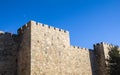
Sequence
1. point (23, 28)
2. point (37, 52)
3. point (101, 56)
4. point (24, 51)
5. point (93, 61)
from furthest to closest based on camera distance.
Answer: point (101, 56), point (93, 61), point (23, 28), point (24, 51), point (37, 52)

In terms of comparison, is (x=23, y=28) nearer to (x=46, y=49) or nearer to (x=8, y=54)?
(x=8, y=54)

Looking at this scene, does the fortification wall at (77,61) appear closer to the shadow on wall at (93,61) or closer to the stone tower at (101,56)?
the shadow on wall at (93,61)

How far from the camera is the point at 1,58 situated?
18.0m

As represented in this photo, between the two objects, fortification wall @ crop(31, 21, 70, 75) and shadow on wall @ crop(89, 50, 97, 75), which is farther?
shadow on wall @ crop(89, 50, 97, 75)

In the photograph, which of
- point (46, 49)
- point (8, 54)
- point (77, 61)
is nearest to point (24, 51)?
point (8, 54)

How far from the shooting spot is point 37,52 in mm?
17750

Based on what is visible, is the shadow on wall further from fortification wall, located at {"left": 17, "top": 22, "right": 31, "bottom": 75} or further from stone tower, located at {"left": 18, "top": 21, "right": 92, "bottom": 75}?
fortification wall, located at {"left": 17, "top": 22, "right": 31, "bottom": 75}

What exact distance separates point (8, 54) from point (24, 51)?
1517mm

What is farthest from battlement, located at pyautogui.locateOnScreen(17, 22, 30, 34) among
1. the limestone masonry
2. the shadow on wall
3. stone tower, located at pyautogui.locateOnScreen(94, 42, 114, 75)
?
stone tower, located at pyautogui.locateOnScreen(94, 42, 114, 75)

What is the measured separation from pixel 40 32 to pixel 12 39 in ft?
8.91

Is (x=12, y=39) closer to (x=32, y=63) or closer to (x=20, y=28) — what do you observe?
(x=20, y=28)

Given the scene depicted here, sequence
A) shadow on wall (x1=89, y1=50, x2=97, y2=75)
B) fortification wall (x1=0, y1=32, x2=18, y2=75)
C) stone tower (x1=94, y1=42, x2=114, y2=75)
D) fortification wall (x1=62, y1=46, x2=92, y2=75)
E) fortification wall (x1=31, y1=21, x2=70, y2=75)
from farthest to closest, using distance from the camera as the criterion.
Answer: stone tower (x1=94, y1=42, x2=114, y2=75) → shadow on wall (x1=89, y1=50, x2=97, y2=75) → fortification wall (x1=62, y1=46, x2=92, y2=75) → fortification wall (x1=0, y1=32, x2=18, y2=75) → fortification wall (x1=31, y1=21, x2=70, y2=75)

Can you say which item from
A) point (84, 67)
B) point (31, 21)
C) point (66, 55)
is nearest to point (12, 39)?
point (31, 21)

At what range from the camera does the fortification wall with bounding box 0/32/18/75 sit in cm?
1795
